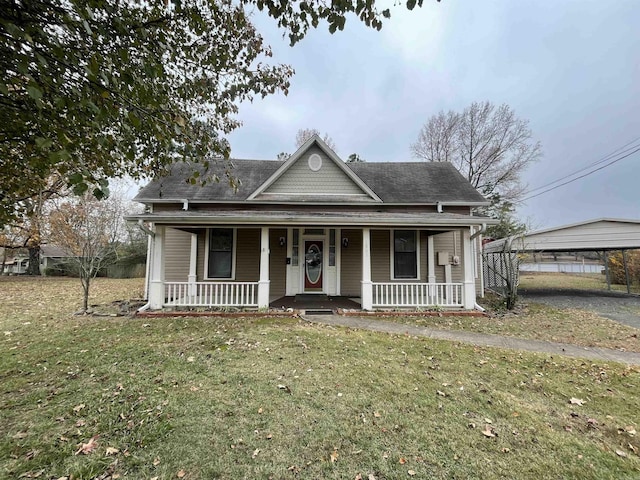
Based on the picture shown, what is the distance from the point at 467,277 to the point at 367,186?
4592 millimetres

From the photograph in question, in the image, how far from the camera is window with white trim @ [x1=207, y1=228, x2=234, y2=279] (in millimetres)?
10492

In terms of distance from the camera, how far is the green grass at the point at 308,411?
2484mm

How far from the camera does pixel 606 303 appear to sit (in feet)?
34.8

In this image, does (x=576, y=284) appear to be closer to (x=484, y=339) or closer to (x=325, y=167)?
(x=484, y=339)

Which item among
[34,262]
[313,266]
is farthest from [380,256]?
[34,262]

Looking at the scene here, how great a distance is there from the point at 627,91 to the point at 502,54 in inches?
541

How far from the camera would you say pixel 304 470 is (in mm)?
2420

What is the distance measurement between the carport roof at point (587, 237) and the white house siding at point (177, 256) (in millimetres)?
11169

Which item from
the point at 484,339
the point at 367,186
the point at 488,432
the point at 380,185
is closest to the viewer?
the point at 488,432

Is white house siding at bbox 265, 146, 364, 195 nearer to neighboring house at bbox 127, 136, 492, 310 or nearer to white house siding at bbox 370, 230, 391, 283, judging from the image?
neighboring house at bbox 127, 136, 492, 310

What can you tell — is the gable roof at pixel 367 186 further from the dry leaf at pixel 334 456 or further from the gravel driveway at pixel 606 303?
the dry leaf at pixel 334 456

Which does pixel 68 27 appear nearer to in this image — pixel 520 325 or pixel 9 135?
pixel 9 135

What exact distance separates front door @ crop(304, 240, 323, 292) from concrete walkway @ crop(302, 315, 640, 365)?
9.03ft

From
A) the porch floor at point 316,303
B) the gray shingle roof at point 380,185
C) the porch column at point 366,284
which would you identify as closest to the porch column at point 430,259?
the gray shingle roof at point 380,185
